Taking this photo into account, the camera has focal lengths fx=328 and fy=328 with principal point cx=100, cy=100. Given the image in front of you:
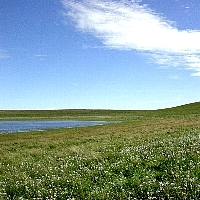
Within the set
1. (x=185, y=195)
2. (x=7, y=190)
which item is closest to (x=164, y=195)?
(x=185, y=195)

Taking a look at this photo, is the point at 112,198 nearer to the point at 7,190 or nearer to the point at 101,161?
the point at 7,190

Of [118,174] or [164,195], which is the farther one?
[118,174]

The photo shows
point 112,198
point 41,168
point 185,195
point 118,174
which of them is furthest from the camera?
point 41,168

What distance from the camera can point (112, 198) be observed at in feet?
36.0

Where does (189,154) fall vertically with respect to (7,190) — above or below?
above

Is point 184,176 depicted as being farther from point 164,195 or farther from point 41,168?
point 41,168

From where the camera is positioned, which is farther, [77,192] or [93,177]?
[93,177]

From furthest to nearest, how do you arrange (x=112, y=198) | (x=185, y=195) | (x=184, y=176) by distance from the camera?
1. (x=184, y=176)
2. (x=112, y=198)
3. (x=185, y=195)

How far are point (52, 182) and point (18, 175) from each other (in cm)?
296

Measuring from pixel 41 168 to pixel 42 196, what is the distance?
4547mm

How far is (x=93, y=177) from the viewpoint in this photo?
13586mm

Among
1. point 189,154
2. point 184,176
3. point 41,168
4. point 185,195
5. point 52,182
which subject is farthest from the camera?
point 41,168

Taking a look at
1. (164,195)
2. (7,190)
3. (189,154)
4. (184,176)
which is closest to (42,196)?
(7,190)

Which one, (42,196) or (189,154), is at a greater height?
(189,154)
